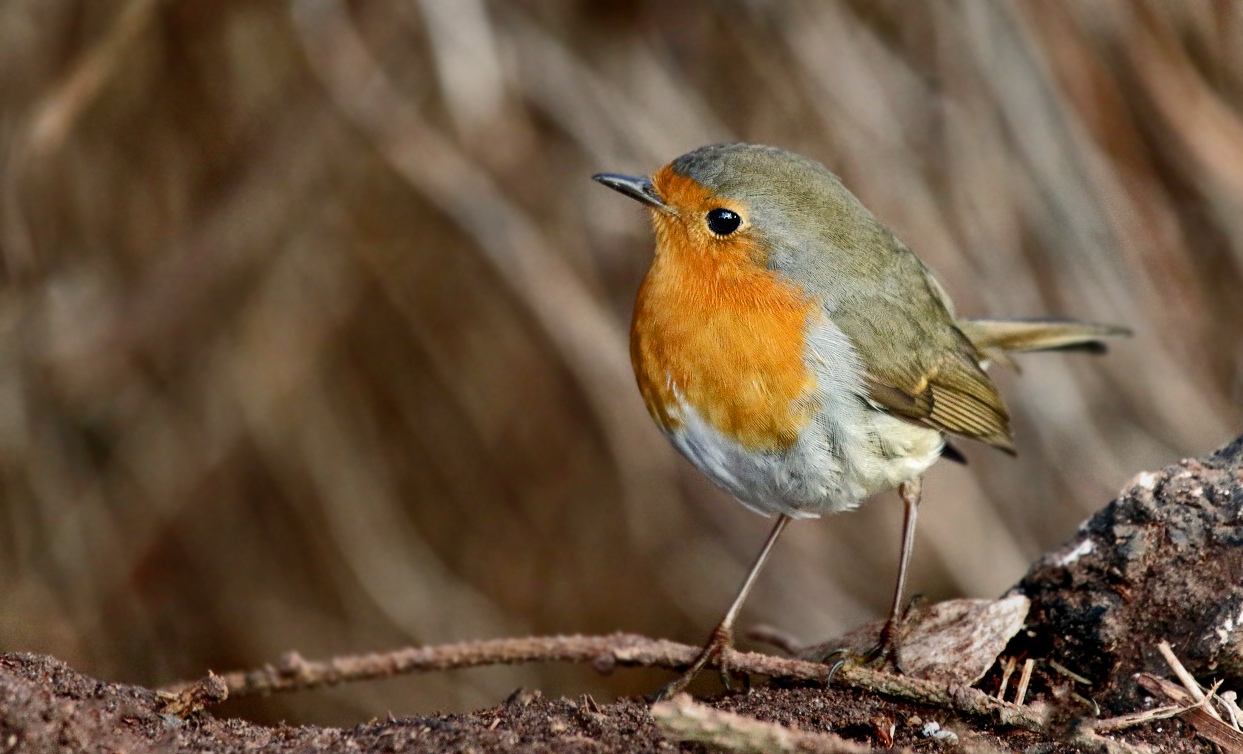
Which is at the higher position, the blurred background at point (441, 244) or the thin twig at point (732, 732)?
the blurred background at point (441, 244)

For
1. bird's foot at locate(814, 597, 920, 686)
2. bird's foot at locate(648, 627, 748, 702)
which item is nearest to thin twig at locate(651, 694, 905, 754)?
bird's foot at locate(814, 597, 920, 686)

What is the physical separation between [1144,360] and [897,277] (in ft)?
5.61

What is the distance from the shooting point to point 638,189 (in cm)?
265

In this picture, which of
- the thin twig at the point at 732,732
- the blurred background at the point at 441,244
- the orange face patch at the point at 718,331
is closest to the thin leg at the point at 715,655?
the orange face patch at the point at 718,331

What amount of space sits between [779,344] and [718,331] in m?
0.13

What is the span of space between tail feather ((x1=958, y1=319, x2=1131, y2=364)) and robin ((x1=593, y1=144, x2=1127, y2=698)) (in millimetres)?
496

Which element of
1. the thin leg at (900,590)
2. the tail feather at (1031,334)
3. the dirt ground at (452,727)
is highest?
the tail feather at (1031,334)

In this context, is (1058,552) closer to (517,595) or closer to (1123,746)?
(1123,746)

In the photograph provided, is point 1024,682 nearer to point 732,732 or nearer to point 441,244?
point 732,732

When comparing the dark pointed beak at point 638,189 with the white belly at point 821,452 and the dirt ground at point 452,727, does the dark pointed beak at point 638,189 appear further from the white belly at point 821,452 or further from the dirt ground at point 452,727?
the dirt ground at point 452,727

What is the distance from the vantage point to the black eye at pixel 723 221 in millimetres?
2584

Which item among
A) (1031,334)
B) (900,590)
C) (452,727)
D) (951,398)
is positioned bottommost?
(452,727)

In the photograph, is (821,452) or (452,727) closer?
(452,727)

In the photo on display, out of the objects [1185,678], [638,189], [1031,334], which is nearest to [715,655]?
[1185,678]
